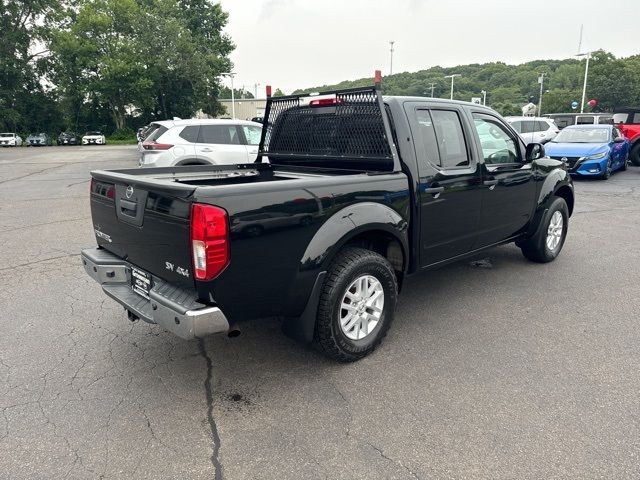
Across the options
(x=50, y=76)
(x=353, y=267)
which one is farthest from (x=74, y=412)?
(x=50, y=76)

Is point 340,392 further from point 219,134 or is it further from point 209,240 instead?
point 219,134

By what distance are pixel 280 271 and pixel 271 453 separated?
1012mm

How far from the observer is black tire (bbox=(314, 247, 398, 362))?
10.2 ft

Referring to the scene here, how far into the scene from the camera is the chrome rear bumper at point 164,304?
2543 mm

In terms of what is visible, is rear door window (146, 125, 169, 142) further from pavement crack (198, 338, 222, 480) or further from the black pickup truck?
pavement crack (198, 338, 222, 480)

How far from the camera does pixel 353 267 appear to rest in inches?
125

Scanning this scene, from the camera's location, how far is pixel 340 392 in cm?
302

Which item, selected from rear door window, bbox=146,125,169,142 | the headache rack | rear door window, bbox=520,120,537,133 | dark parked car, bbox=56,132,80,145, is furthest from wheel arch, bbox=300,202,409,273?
dark parked car, bbox=56,132,80,145

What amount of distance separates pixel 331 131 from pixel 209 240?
198 centimetres

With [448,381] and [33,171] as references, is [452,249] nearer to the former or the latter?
[448,381]

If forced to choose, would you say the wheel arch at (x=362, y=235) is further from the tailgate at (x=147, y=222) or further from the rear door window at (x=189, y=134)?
the rear door window at (x=189, y=134)

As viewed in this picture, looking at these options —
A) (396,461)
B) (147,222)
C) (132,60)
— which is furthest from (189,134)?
(132,60)

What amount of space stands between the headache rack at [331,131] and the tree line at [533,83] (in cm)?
4009

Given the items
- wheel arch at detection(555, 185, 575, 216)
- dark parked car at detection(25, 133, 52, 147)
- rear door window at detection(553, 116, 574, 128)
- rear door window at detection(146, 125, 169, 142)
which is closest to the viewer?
wheel arch at detection(555, 185, 575, 216)
